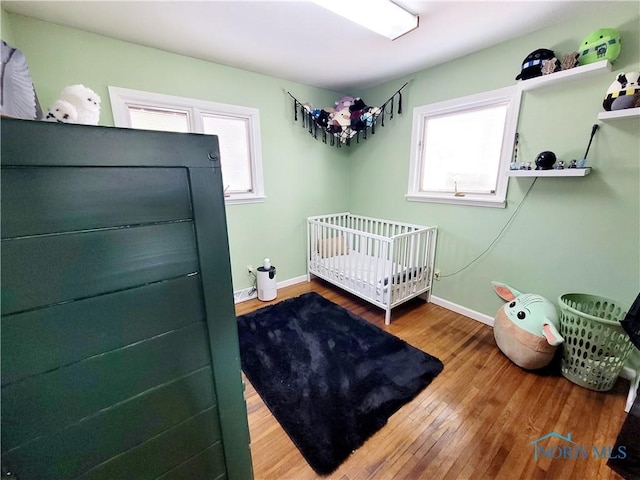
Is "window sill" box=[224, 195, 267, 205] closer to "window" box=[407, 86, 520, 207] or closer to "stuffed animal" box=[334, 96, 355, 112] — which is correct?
"stuffed animal" box=[334, 96, 355, 112]

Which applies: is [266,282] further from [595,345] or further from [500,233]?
[595,345]

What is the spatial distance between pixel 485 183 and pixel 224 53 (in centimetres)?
256

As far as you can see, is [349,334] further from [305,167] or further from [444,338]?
[305,167]

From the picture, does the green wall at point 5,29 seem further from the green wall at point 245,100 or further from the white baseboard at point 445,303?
the white baseboard at point 445,303

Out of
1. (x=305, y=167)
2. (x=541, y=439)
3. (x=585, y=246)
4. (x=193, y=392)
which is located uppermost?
(x=305, y=167)

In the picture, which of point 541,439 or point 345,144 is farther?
point 345,144

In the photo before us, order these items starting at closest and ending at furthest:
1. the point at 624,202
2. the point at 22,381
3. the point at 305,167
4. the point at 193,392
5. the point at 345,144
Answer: the point at 22,381, the point at 193,392, the point at 624,202, the point at 305,167, the point at 345,144

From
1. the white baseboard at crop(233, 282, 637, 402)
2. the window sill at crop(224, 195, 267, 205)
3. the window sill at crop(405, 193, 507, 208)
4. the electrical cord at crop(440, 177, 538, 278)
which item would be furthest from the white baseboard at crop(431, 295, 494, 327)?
the window sill at crop(224, 195, 267, 205)

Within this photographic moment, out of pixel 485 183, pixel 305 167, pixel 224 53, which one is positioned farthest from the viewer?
pixel 305 167

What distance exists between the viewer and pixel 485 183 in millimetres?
2318

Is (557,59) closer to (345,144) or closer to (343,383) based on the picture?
(345,144)

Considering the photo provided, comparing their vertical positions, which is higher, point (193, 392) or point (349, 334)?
point (193, 392)

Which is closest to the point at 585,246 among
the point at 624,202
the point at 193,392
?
the point at 624,202

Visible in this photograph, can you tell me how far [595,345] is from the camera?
5.10 ft
